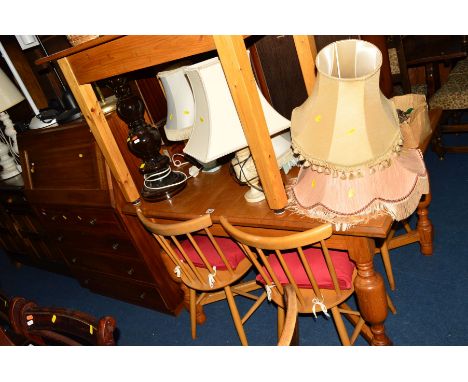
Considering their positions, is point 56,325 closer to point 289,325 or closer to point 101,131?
point 289,325

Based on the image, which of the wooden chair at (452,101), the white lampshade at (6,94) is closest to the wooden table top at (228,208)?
the white lampshade at (6,94)

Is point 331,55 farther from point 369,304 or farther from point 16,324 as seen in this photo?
point 16,324

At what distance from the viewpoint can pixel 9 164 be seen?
10.1 ft

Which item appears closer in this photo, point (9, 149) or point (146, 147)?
point (146, 147)

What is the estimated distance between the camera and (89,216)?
2230mm

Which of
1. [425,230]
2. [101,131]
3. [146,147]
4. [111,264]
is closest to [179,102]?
[146,147]

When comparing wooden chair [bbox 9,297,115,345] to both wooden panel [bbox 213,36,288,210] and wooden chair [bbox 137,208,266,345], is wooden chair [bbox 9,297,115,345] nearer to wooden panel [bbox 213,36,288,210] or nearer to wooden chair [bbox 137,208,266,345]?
wooden chair [bbox 137,208,266,345]

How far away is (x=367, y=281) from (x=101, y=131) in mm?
1463

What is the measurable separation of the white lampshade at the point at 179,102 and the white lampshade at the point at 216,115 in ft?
1.13

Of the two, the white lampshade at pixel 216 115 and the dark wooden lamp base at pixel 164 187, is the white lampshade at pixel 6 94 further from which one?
the white lampshade at pixel 216 115

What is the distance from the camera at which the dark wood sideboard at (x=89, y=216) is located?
2.09 metres
